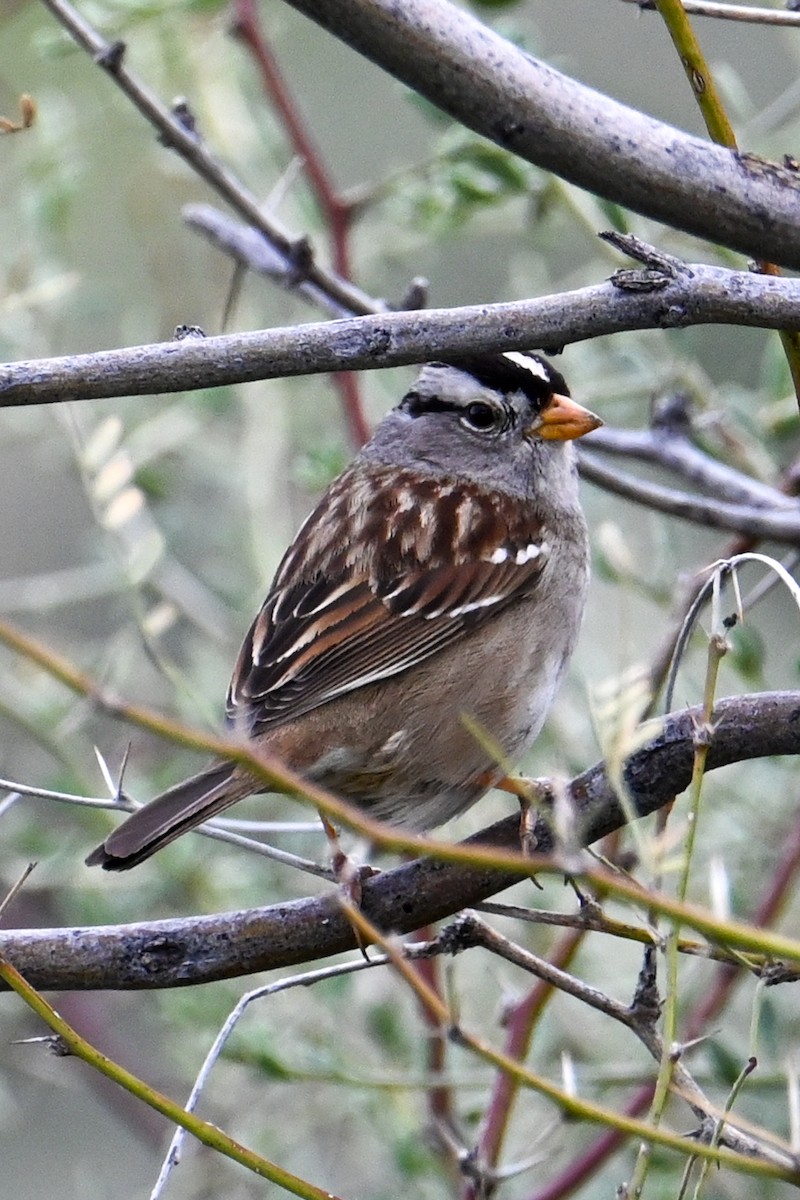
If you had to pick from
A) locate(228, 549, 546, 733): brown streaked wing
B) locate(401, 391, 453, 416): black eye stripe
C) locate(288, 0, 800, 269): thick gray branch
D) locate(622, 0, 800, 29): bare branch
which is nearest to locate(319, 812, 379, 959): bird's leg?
locate(228, 549, 546, 733): brown streaked wing

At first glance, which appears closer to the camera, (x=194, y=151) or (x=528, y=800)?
(x=528, y=800)

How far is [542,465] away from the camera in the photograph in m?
3.72

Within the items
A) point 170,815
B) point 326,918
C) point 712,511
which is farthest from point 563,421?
point 326,918

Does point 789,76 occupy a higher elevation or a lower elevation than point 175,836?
higher

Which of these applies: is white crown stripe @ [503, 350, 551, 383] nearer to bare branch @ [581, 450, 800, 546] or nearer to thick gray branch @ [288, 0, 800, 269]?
bare branch @ [581, 450, 800, 546]

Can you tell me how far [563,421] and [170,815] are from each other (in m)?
1.38

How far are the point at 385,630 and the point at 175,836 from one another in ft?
2.60

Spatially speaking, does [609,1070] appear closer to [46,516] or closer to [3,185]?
[3,185]

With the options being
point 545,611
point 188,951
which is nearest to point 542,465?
point 545,611

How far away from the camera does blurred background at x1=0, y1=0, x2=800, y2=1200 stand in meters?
3.61

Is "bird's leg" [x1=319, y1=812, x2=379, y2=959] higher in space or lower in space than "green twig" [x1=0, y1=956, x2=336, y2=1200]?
higher

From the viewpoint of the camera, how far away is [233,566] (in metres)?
5.20

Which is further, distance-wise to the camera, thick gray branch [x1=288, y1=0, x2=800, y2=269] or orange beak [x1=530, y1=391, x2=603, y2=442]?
orange beak [x1=530, y1=391, x2=603, y2=442]

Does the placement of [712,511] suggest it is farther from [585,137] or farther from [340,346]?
[340,346]
